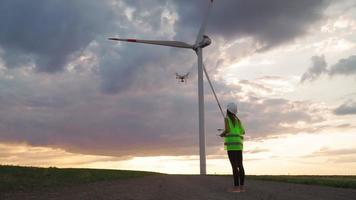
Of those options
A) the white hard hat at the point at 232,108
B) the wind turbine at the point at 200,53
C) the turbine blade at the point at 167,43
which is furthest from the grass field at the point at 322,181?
the turbine blade at the point at 167,43

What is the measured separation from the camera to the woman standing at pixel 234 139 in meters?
14.8

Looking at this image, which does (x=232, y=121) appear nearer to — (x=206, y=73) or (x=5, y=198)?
(x=5, y=198)

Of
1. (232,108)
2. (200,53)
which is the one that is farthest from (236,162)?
(200,53)

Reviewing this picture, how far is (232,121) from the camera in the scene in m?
15.0

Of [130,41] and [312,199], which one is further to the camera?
[130,41]

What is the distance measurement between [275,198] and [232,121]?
2.84 metres

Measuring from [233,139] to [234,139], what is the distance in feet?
0.09

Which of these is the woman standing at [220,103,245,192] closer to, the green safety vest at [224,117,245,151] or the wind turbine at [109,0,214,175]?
the green safety vest at [224,117,245,151]

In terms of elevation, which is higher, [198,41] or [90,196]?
[198,41]

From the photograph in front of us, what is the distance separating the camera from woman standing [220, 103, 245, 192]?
14789mm

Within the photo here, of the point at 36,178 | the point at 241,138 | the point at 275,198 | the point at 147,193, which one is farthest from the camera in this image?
the point at 36,178

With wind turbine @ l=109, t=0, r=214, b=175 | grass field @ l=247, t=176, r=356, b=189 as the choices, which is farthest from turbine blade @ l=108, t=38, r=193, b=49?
grass field @ l=247, t=176, r=356, b=189

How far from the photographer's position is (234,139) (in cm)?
1476

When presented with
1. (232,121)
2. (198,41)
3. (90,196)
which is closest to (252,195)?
(232,121)
